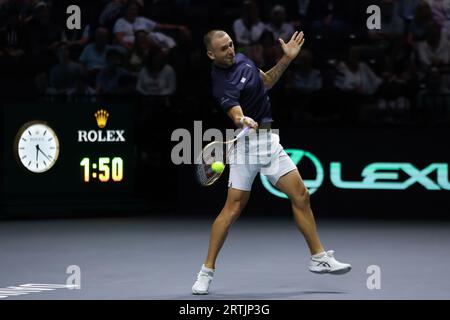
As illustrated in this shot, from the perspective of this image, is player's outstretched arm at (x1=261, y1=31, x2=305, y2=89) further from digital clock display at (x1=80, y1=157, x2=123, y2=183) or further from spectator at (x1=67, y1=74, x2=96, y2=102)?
spectator at (x1=67, y1=74, x2=96, y2=102)

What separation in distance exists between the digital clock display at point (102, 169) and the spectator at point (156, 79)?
4.66ft

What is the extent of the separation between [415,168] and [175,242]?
332 cm

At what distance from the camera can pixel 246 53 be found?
1422cm

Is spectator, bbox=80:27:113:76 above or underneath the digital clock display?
above

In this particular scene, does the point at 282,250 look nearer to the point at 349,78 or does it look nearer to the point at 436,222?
the point at 436,222

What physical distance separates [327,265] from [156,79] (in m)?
6.91

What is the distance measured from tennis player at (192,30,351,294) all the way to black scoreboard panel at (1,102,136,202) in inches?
208

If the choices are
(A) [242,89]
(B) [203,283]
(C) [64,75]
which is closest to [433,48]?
(C) [64,75]

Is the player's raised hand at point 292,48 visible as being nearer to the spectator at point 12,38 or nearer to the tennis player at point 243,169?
the tennis player at point 243,169

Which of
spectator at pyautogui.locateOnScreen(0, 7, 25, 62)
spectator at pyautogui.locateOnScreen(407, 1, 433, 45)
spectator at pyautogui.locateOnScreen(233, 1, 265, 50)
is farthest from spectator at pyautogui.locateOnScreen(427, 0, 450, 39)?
spectator at pyautogui.locateOnScreen(0, 7, 25, 62)

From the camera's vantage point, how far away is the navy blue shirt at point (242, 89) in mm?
7438

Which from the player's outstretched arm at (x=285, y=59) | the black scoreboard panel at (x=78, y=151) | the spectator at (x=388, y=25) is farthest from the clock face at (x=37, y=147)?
the player's outstretched arm at (x=285, y=59)

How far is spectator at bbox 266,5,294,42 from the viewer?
14.5 m
